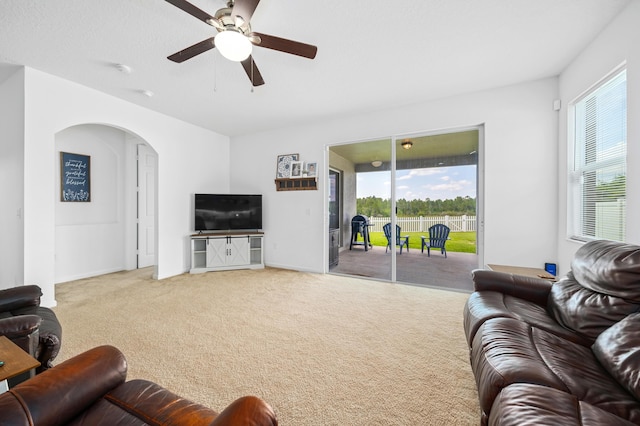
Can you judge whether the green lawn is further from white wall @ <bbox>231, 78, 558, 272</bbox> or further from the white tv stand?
the white tv stand

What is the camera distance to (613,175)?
2336 millimetres

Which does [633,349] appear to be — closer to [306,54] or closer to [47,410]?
[47,410]

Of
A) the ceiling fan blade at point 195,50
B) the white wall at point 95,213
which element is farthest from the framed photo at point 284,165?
the ceiling fan blade at point 195,50

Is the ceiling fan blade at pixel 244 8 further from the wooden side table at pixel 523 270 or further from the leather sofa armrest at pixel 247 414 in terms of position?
the wooden side table at pixel 523 270

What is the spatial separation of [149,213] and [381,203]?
14.2 ft

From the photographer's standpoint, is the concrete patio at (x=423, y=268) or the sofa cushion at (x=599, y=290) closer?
the sofa cushion at (x=599, y=290)

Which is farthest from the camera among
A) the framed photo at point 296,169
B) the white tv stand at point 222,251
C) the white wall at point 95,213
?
the framed photo at point 296,169

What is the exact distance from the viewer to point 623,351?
3.76 ft

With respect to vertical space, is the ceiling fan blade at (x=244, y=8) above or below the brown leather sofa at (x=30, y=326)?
above

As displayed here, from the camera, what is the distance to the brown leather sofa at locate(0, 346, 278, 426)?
2.51ft

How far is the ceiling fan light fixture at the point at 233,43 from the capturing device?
163 cm

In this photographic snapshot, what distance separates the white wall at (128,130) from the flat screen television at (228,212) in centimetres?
23

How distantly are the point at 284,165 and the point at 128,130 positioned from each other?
2.43 metres

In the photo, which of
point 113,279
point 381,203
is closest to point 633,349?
point 381,203
